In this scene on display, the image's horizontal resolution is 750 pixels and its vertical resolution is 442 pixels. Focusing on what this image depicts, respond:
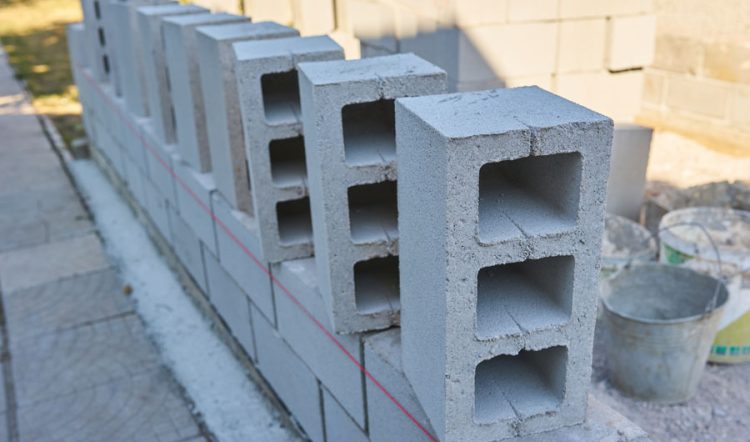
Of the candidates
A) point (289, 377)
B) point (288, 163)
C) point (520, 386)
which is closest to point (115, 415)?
point (289, 377)

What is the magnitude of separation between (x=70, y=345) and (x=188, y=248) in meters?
1.12

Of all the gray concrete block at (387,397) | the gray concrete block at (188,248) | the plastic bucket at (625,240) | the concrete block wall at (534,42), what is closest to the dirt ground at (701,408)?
the plastic bucket at (625,240)

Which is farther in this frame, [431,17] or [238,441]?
[431,17]

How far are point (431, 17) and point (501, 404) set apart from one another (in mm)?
3820

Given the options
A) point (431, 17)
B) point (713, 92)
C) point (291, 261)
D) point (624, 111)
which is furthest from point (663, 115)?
point (291, 261)

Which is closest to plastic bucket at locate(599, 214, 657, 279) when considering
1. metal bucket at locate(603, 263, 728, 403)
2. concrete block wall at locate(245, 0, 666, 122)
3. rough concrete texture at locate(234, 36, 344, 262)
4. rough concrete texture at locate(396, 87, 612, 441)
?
metal bucket at locate(603, 263, 728, 403)

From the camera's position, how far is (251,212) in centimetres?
434

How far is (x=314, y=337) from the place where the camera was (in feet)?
11.7

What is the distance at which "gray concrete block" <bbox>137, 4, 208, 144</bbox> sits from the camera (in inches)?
223

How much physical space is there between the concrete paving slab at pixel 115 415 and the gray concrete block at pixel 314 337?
104cm

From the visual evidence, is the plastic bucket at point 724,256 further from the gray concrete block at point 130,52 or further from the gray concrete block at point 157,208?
the gray concrete block at point 130,52

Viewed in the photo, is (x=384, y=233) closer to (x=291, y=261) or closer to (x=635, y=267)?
(x=291, y=261)

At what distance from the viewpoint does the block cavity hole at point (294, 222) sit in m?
3.80

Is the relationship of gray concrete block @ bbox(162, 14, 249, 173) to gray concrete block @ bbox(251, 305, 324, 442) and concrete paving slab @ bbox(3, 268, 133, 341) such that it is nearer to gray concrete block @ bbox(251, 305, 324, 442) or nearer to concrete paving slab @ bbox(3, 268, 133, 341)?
gray concrete block @ bbox(251, 305, 324, 442)
